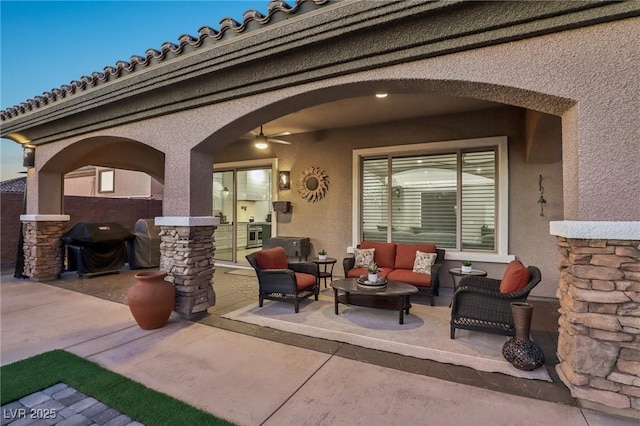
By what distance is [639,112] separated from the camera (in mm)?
2316

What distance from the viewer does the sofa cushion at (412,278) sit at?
5152mm

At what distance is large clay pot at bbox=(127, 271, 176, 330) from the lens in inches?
161

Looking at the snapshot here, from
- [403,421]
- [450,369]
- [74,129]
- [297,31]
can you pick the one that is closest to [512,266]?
[450,369]

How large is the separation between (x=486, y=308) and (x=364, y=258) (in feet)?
8.74

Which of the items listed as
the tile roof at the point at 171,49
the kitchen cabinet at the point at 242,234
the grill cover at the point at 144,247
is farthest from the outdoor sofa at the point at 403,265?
the grill cover at the point at 144,247

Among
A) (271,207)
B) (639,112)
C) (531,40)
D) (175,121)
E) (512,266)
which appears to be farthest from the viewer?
(271,207)

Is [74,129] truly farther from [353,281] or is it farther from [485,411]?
[485,411]

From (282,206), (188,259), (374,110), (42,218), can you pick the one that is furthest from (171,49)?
(42,218)

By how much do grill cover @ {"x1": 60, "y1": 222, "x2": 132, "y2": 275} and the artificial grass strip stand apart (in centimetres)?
466

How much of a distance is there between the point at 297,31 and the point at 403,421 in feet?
12.2

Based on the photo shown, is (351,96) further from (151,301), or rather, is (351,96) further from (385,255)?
(151,301)

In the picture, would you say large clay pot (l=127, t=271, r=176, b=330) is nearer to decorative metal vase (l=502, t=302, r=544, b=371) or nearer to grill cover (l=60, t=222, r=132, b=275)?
decorative metal vase (l=502, t=302, r=544, b=371)

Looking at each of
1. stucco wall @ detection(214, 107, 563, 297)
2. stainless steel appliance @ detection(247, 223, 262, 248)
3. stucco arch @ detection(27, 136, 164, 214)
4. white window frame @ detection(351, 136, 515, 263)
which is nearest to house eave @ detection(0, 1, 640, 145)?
stucco arch @ detection(27, 136, 164, 214)

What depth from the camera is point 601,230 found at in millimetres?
2377
